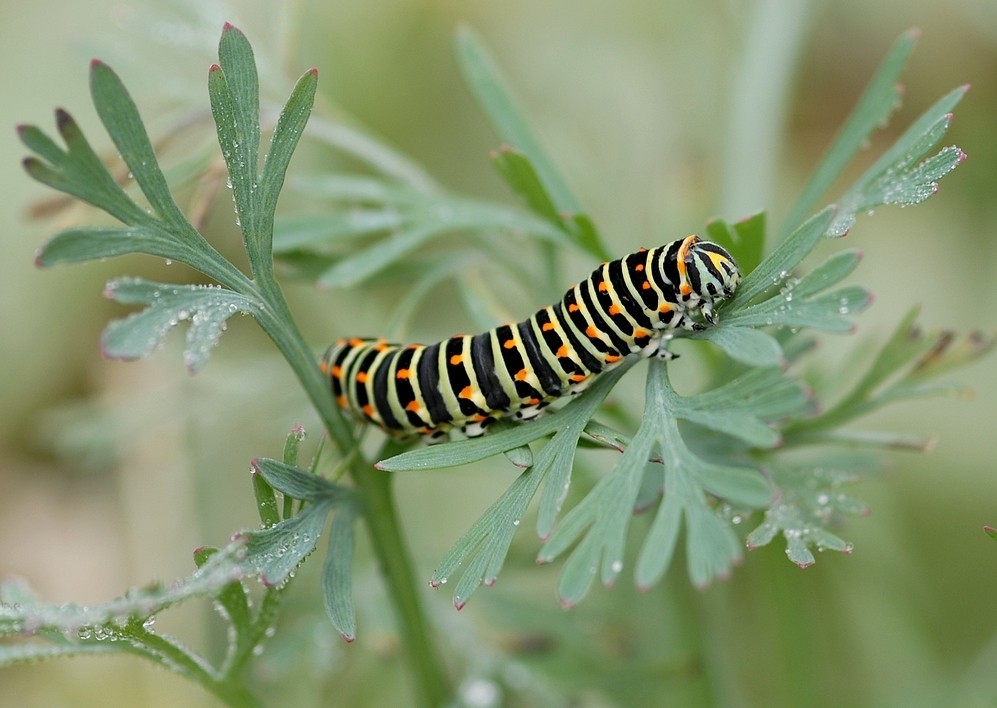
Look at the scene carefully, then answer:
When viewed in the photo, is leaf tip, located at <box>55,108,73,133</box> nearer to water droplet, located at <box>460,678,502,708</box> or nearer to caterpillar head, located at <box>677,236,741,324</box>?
caterpillar head, located at <box>677,236,741,324</box>

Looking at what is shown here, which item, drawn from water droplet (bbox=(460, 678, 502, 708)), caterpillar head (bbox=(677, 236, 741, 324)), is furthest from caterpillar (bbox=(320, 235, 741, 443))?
water droplet (bbox=(460, 678, 502, 708))

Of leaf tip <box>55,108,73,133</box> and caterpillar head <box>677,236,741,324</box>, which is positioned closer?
leaf tip <box>55,108,73,133</box>

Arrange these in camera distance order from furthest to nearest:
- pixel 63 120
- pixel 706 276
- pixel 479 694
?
pixel 479 694 < pixel 706 276 < pixel 63 120

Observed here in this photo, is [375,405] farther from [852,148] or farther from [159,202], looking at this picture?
[852,148]

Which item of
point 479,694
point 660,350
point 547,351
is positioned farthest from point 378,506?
point 479,694

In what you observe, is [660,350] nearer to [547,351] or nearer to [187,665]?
[547,351]
